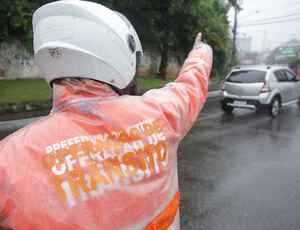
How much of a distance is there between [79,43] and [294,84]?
11668 mm

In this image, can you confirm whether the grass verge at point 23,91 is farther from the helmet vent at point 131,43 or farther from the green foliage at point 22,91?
the helmet vent at point 131,43

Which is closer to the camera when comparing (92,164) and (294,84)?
(92,164)

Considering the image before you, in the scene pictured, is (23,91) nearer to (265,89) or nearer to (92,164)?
(265,89)

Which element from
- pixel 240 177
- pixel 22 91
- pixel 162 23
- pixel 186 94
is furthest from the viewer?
pixel 162 23

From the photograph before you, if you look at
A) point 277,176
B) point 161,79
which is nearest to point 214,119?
point 277,176

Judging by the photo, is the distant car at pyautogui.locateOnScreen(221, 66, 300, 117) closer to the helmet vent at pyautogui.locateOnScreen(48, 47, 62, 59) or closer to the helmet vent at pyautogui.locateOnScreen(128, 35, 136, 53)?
the helmet vent at pyautogui.locateOnScreen(128, 35, 136, 53)

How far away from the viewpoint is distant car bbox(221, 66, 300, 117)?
9.98 metres

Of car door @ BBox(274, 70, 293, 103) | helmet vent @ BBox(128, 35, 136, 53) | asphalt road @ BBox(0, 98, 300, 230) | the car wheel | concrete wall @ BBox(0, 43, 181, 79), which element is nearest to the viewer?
helmet vent @ BBox(128, 35, 136, 53)

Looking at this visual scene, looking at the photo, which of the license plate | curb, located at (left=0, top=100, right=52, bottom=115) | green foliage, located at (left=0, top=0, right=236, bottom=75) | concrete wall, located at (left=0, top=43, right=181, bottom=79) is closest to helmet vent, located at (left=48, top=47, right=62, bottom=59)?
curb, located at (left=0, top=100, right=52, bottom=115)

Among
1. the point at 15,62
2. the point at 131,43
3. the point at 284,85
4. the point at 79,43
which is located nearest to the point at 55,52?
the point at 79,43

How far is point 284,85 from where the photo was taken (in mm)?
10812

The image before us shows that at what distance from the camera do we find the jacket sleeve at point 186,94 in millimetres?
1223

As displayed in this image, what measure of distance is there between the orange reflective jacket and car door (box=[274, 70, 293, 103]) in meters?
10.2

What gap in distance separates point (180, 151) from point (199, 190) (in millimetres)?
1844
